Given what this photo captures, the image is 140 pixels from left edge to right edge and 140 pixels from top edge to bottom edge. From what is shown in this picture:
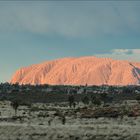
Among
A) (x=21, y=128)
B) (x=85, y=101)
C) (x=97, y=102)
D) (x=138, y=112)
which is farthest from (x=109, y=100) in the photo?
(x=21, y=128)

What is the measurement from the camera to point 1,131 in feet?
165

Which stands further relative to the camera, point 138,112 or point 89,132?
point 138,112

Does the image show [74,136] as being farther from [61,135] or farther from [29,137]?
[29,137]

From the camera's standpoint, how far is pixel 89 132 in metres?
46.3

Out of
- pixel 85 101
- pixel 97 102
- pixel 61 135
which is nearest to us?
pixel 61 135

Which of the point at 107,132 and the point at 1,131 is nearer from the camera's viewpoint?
the point at 107,132

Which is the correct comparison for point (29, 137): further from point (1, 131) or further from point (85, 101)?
point (85, 101)

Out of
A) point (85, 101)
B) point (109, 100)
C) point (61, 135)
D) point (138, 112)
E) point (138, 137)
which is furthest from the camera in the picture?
point (109, 100)

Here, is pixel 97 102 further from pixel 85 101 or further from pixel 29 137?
pixel 29 137

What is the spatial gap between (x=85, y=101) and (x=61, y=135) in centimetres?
11787

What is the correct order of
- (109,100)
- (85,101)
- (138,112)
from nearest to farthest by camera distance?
(138,112) → (85,101) → (109,100)

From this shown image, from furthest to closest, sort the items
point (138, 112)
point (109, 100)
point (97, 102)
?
point (109, 100), point (97, 102), point (138, 112)

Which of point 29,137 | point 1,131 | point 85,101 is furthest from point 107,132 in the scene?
point 85,101

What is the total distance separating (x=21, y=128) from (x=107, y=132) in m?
11.4
